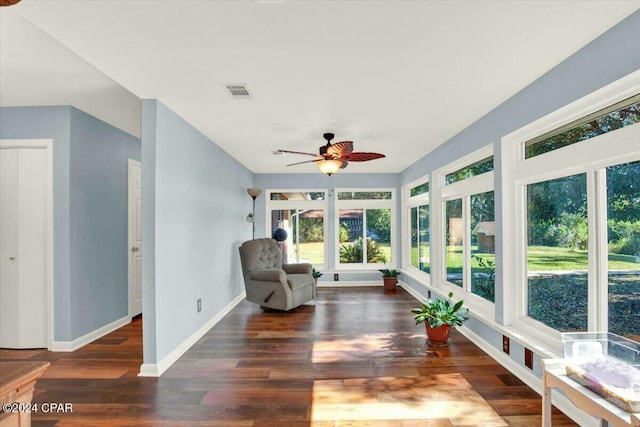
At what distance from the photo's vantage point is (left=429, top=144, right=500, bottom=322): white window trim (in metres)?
3.52

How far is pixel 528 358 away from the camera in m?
2.64

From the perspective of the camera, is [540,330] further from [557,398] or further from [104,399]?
[104,399]

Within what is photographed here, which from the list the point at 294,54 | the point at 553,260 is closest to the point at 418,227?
the point at 553,260

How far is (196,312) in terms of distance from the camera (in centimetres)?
377

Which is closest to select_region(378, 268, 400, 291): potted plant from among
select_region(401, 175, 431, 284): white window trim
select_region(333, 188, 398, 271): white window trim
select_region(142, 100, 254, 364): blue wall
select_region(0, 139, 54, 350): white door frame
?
select_region(401, 175, 431, 284): white window trim

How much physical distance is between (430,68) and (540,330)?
2.19 meters

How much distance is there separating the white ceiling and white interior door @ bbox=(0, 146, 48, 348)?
654mm

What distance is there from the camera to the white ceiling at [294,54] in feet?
5.62

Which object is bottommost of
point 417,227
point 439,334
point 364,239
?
point 439,334

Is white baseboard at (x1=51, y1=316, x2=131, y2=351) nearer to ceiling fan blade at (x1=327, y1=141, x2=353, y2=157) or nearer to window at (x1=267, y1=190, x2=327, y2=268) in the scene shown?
ceiling fan blade at (x1=327, y1=141, x2=353, y2=157)

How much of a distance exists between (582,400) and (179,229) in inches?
127

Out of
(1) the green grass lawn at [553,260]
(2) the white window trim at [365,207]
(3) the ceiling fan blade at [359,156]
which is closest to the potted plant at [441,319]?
(1) the green grass lawn at [553,260]

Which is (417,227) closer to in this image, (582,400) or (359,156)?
(359,156)

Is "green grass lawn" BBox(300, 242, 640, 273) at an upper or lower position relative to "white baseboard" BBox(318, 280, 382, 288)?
upper
